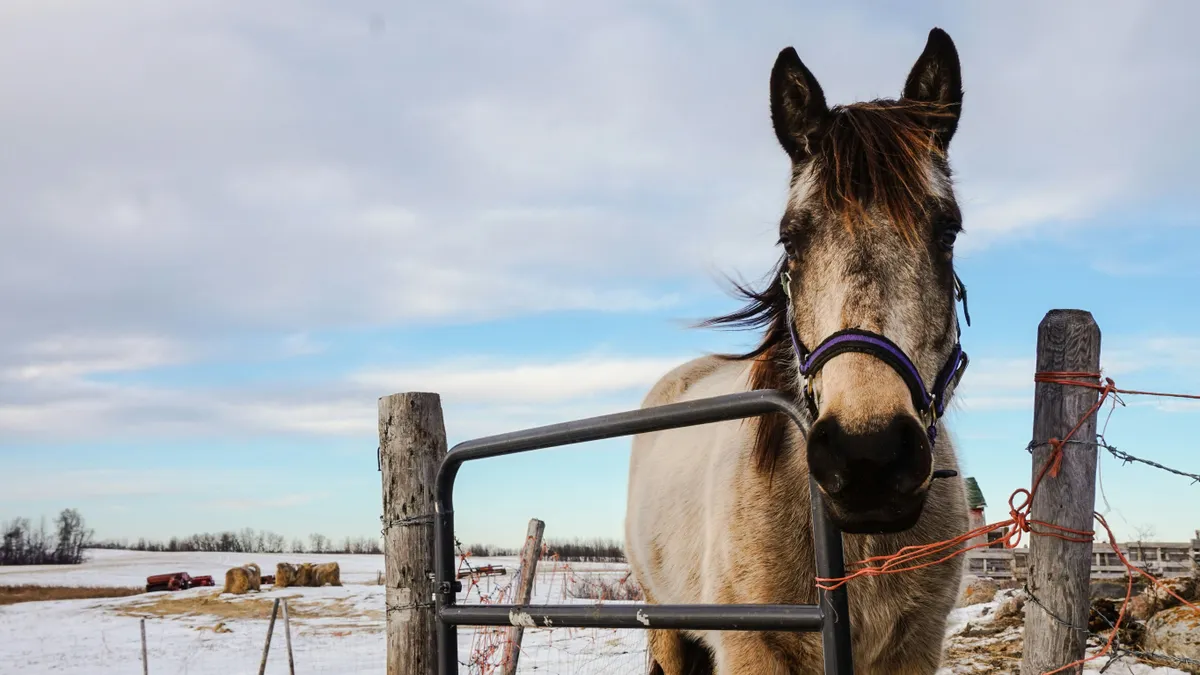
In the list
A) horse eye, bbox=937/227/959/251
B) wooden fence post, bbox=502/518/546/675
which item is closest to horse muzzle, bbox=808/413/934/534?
horse eye, bbox=937/227/959/251

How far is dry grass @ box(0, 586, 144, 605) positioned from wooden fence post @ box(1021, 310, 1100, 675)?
42.8m

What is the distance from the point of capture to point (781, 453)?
279 cm

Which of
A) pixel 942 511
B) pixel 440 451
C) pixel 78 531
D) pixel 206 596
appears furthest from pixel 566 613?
pixel 78 531

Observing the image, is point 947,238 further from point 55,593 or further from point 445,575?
point 55,593

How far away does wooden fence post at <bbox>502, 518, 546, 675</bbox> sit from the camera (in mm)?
6598

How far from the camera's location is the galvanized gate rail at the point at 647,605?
193 cm

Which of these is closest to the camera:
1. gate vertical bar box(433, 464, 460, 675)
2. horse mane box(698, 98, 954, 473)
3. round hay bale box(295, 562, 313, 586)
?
horse mane box(698, 98, 954, 473)

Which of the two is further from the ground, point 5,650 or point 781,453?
point 781,453

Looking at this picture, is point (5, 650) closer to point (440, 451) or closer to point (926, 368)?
point (440, 451)

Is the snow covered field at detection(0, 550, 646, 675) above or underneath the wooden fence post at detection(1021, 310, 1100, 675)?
underneath

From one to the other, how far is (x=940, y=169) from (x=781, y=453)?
3.39ft

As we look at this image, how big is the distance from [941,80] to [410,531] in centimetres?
248

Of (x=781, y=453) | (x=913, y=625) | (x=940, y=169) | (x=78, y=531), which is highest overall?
(x=940, y=169)

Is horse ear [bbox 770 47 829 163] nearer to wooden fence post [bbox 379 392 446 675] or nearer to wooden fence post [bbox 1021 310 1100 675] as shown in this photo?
wooden fence post [bbox 1021 310 1100 675]
